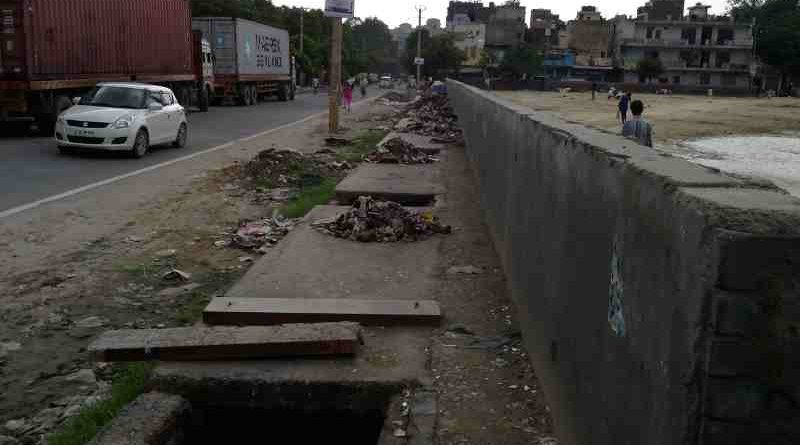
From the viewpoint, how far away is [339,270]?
6266mm

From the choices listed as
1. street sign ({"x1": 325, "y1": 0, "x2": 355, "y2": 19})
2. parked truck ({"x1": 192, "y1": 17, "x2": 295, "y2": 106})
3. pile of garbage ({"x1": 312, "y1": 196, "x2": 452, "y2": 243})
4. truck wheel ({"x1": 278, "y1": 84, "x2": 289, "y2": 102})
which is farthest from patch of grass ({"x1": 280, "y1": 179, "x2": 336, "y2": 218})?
truck wheel ({"x1": 278, "y1": 84, "x2": 289, "y2": 102})

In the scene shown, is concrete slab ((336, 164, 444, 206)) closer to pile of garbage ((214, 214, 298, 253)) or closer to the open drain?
pile of garbage ((214, 214, 298, 253))

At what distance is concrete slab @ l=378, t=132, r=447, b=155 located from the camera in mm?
16948

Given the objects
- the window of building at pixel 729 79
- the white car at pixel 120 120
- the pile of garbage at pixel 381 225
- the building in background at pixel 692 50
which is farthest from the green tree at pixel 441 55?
the pile of garbage at pixel 381 225

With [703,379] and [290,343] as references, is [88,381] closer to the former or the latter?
[290,343]

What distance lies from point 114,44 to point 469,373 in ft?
75.2

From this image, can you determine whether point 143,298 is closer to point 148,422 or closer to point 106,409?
point 106,409

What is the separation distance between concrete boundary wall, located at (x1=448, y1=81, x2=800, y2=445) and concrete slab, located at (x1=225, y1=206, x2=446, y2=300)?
7.27 ft

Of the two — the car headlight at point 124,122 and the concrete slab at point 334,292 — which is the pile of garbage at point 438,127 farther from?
the concrete slab at point 334,292

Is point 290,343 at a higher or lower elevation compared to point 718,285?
lower

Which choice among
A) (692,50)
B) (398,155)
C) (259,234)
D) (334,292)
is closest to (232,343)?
(334,292)

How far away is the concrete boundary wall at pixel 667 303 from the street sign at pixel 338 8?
18.9 m

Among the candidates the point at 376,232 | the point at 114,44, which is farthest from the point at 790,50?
the point at 376,232

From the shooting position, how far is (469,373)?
13.9 ft
